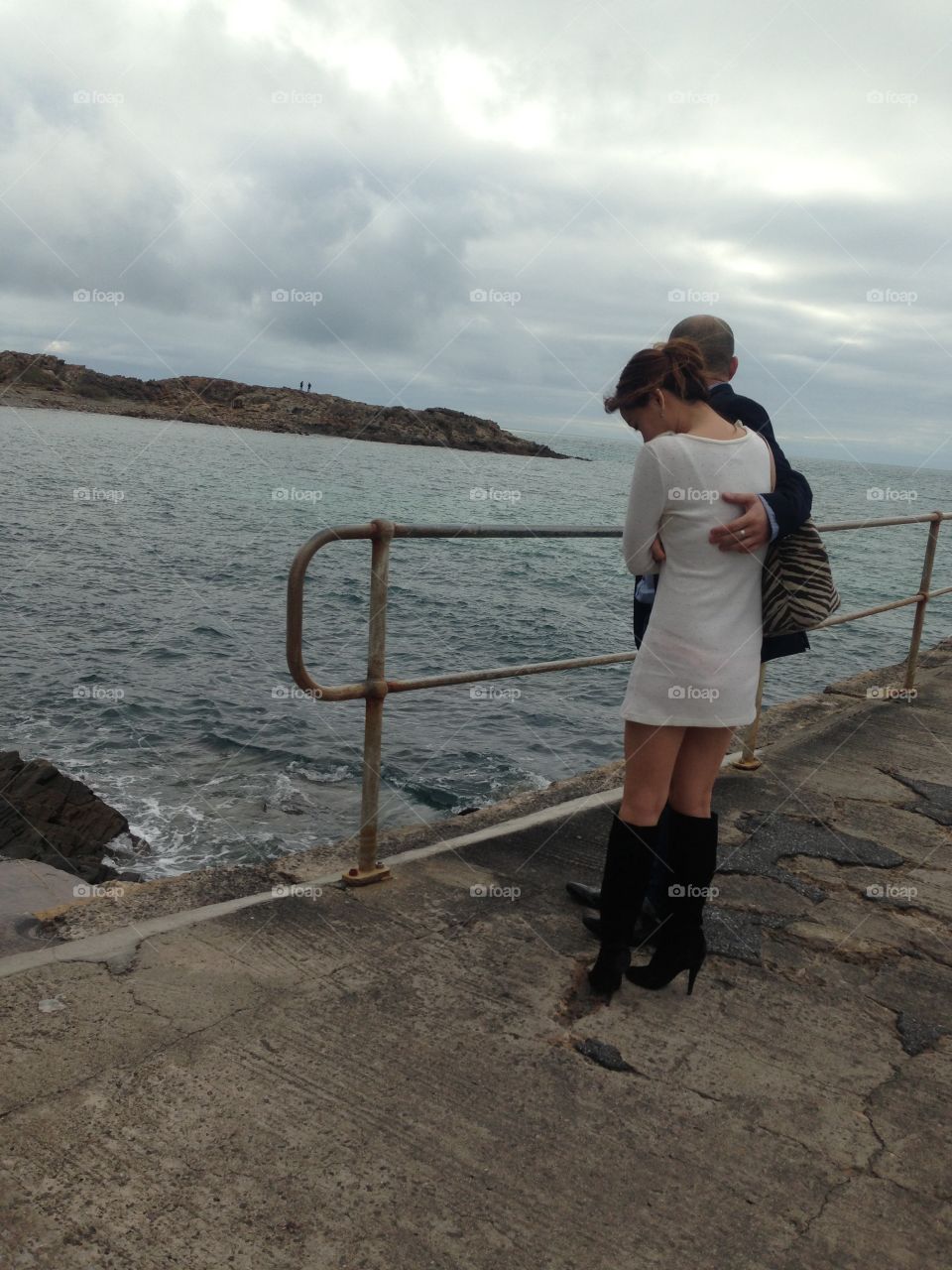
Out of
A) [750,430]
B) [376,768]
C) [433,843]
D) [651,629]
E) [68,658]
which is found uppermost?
[750,430]

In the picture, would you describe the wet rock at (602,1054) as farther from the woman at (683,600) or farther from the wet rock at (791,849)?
the wet rock at (791,849)

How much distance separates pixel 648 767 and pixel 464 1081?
840 millimetres

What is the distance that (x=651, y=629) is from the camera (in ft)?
7.72

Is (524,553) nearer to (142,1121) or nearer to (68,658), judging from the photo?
(68,658)

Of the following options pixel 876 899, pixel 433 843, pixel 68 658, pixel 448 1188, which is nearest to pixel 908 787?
pixel 876 899

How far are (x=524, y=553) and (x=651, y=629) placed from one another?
1175 inches

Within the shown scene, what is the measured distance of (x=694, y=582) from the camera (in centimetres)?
230

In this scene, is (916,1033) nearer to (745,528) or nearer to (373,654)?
(745,528)

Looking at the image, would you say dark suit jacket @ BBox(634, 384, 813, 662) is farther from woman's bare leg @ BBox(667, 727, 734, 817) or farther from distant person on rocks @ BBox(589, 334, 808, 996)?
woman's bare leg @ BBox(667, 727, 734, 817)

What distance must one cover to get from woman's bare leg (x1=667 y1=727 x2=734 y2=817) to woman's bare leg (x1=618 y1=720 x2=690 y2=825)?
39 millimetres

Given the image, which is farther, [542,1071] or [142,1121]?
[542,1071]

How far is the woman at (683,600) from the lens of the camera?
87.9 inches
